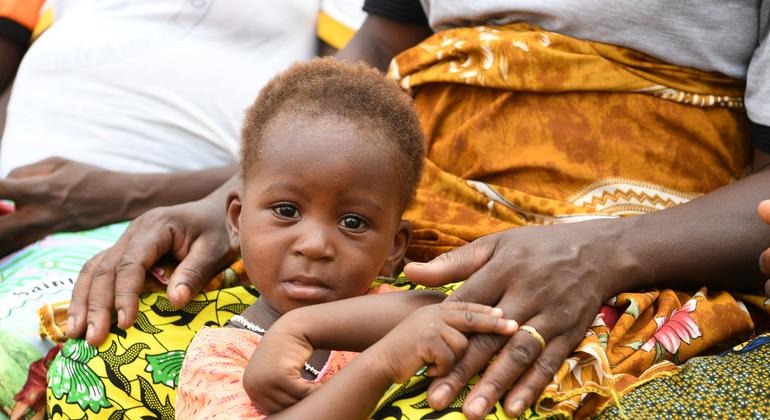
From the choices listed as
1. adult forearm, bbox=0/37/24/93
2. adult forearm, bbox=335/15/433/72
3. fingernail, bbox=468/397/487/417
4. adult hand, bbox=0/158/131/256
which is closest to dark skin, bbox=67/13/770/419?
fingernail, bbox=468/397/487/417

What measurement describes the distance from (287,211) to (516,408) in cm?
58

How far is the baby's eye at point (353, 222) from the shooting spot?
64.9 inches

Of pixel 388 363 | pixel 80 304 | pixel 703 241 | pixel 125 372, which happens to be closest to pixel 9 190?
pixel 80 304

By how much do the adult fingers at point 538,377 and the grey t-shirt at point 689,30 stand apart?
2.42 ft

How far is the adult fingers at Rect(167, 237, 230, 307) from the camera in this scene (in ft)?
5.98

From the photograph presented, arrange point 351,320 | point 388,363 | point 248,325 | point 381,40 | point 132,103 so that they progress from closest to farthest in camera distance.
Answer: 1. point 388,363
2. point 351,320
3. point 248,325
4. point 381,40
5. point 132,103

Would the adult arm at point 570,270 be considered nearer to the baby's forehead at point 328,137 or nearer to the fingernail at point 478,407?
the fingernail at point 478,407

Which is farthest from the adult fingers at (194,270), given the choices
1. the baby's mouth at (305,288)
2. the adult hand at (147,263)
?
the baby's mouth at (305,288)

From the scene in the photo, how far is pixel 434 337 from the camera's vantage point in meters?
1.34

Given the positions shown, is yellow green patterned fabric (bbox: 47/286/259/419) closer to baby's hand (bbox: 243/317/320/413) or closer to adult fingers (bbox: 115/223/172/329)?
adult fingers (bbox: 115/223/172/329)

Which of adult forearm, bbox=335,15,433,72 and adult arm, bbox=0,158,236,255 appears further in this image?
adult forearm, bbox=335,15,433,72

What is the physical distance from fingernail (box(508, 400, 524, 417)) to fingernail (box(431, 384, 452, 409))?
0.10 m

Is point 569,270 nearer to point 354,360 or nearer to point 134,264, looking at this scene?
point 354,360

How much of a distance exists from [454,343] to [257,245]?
19.1 inches
